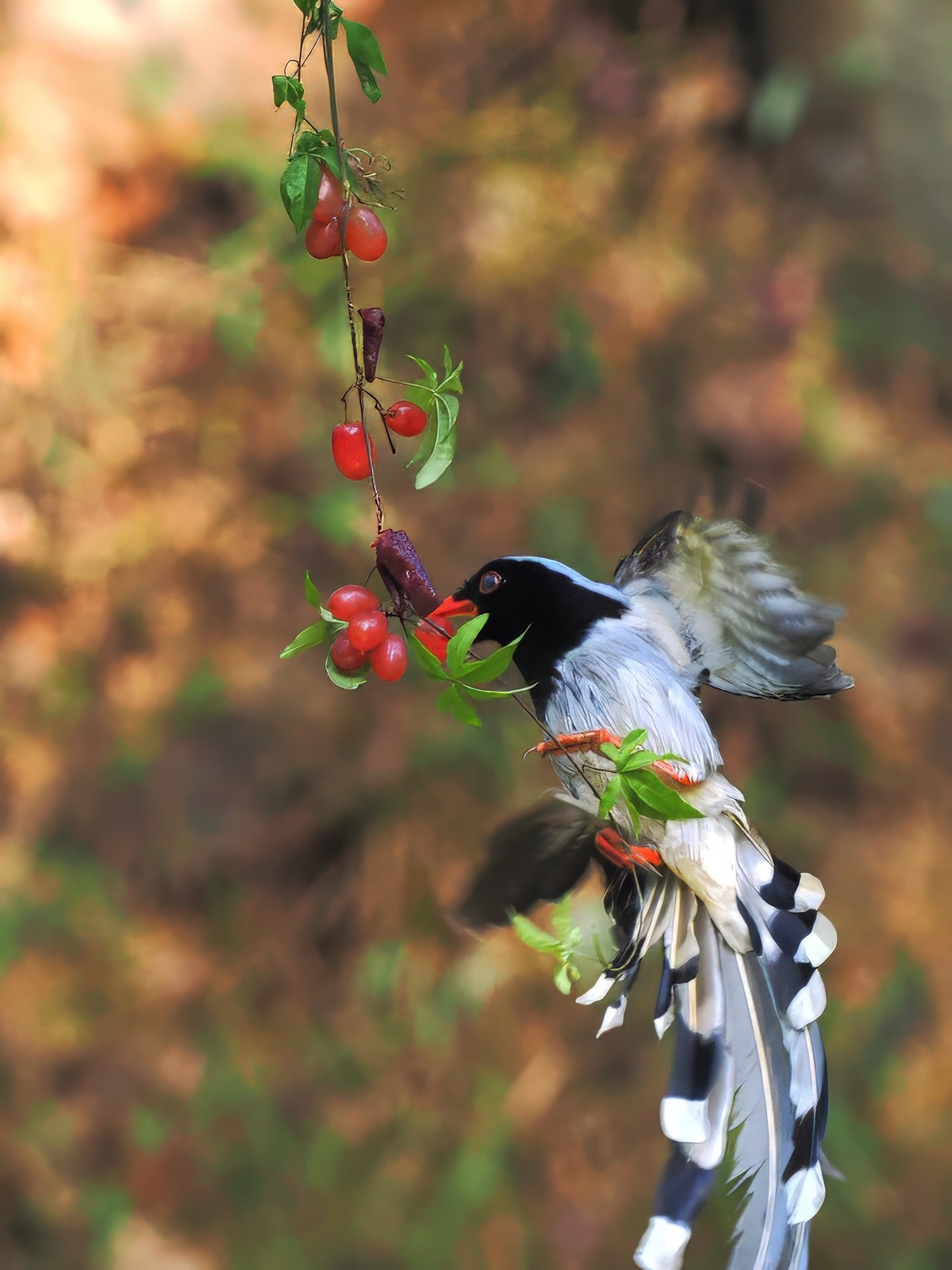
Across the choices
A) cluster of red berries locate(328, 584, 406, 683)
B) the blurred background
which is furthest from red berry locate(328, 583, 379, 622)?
the blurred background

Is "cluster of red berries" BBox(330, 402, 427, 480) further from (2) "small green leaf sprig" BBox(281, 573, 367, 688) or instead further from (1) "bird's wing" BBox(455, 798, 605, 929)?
(1) "bird's wing" BBox(455, 798, 605, 929)

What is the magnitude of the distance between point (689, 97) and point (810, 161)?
0.16 meters

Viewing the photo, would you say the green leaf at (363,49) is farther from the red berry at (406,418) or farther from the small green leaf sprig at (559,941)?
the small green leaf sprig at (559,941)

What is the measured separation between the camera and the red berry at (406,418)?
0.45 metres

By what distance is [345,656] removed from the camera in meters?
0.44

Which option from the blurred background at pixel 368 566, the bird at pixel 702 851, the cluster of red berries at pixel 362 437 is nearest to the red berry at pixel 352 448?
the cluster of red berries at pixel 362 437

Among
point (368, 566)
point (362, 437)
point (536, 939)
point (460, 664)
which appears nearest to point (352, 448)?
point (362, 437)

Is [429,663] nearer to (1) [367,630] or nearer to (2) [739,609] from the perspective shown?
(1) [367,630]

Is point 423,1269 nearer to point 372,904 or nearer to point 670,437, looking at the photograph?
point 372,904

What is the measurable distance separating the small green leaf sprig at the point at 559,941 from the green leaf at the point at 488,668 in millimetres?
94

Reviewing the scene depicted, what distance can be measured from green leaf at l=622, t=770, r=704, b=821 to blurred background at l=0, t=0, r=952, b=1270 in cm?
77

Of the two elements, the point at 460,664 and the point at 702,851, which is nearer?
the point at 460,664

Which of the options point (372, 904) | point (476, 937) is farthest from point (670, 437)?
point (476, 937)

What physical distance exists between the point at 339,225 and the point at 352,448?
9 centimetres
